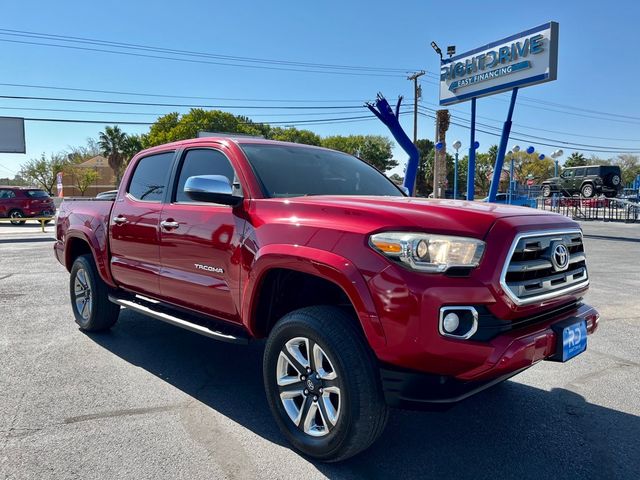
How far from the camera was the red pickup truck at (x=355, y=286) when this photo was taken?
2.33 meters

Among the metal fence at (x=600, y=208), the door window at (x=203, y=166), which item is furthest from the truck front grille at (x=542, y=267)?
the metal fence at (x=600, y=208)

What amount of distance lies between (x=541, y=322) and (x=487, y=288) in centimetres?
56

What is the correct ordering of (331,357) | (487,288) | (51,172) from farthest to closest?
(51,172)
(331,357)
(487,288)

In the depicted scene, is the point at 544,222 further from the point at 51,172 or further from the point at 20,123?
the point at 51,172

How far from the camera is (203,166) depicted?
3.91m

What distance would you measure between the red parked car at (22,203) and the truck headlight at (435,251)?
2615 centimetres

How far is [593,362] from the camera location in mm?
4391

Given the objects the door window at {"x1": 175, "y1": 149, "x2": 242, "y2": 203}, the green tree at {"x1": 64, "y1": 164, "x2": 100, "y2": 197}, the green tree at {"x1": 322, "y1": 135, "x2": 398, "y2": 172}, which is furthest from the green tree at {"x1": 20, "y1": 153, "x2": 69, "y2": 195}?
the door window at {"x1": 175, "y1": 149, "x2": 242, "y2": 203}

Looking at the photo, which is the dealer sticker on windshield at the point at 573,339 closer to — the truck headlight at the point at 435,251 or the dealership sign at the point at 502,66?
the truck headlight at the point at 435,251

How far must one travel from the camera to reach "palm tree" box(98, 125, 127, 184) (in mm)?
57594

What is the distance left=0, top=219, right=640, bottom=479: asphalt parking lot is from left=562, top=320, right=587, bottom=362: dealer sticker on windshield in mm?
631

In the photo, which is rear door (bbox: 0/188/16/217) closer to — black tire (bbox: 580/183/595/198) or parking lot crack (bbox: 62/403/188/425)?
parking lot crack (bbox: 62/403/188/425)

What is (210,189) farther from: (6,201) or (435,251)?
(6,201)

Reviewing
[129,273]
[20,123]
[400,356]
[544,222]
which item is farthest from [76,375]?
[20,123]
